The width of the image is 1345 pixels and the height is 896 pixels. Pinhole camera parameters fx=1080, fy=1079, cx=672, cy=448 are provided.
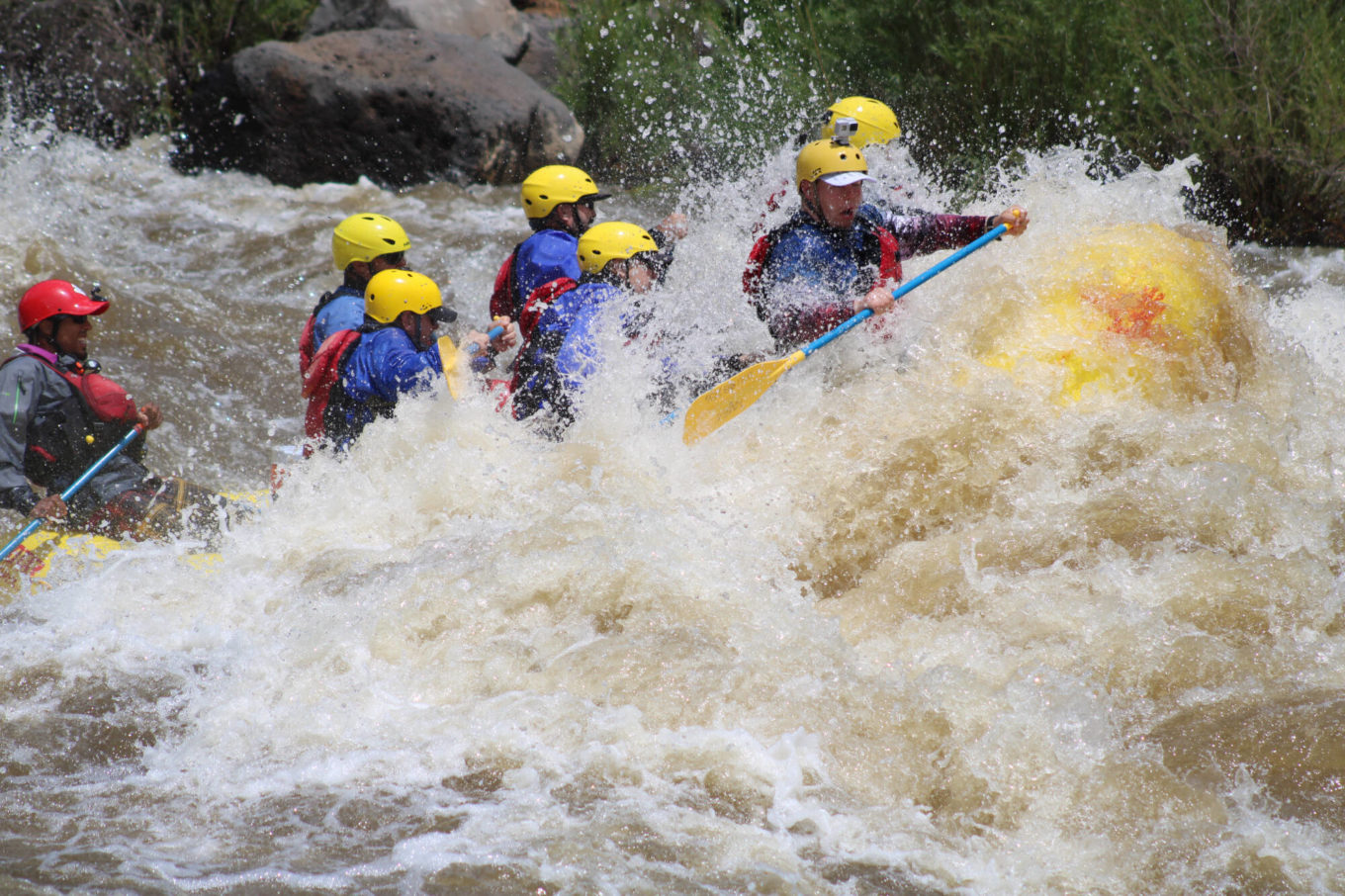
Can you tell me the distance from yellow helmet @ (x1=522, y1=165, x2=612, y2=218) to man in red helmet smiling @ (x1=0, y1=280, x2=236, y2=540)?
1945mm

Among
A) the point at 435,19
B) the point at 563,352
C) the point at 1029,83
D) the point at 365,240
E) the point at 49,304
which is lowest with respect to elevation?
the point at 563,352

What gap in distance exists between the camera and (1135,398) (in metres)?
3.96

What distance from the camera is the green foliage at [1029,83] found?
7.44 m

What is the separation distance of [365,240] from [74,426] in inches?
59.3

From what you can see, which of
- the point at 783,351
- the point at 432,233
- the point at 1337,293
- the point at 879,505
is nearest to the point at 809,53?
the point at 432,233

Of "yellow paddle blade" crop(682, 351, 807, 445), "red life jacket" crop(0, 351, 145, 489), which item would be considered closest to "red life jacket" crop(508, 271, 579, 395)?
"yellow paddle blade" crop(682, 351, 807, 445)

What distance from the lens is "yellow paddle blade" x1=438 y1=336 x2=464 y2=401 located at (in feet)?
14.2

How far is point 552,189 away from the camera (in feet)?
16.6

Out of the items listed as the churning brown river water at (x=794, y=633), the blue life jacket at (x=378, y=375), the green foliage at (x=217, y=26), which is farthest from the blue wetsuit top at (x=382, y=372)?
the green foliage at (x=217, y=26)

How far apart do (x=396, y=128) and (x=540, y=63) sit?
10.1 feet

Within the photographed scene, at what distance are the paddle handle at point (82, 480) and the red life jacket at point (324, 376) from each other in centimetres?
85

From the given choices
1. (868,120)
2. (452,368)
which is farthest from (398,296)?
(868,120)

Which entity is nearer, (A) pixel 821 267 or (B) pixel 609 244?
(A) pixel 821 267

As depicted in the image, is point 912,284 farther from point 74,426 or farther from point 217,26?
point 217,26
